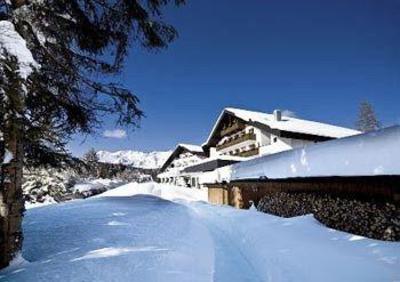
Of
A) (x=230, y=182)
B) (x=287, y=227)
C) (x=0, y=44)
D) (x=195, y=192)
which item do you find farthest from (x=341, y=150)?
(x=195, y=192)

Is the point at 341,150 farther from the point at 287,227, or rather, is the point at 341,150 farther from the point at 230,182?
the point at 230,182

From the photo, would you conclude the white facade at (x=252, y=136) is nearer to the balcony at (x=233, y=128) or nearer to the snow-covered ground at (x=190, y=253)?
the balcony at (x=233, y=128)

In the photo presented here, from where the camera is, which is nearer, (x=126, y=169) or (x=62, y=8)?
(x=62, y=8)

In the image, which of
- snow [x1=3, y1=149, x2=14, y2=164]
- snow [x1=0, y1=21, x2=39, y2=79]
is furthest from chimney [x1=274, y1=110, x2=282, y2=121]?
snow [x1=0, y1=21, x2=39, y2=79]

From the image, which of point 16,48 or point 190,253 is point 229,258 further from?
point 16,48

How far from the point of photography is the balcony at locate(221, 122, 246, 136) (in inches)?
1443

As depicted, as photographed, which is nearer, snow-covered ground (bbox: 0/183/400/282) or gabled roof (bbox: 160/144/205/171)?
snow-covered ground (bbox: 0/183/400/282)

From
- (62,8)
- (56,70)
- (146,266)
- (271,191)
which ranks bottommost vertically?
(146,266)

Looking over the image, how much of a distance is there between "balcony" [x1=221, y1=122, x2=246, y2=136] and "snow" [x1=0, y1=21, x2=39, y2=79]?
31817 mm

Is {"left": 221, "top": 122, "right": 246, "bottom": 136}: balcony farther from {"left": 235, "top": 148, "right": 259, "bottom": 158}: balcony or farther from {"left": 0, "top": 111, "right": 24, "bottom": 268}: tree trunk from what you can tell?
{"left": 0, "top": 111, "right": 24, "bottom": 268}: tree trunk

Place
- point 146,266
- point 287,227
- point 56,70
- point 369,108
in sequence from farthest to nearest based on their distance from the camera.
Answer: point 369,108, point 287,227, point 56,70, point 146,266

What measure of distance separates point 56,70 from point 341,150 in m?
8.14

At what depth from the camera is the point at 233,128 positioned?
125ft

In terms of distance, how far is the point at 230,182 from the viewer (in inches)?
875
